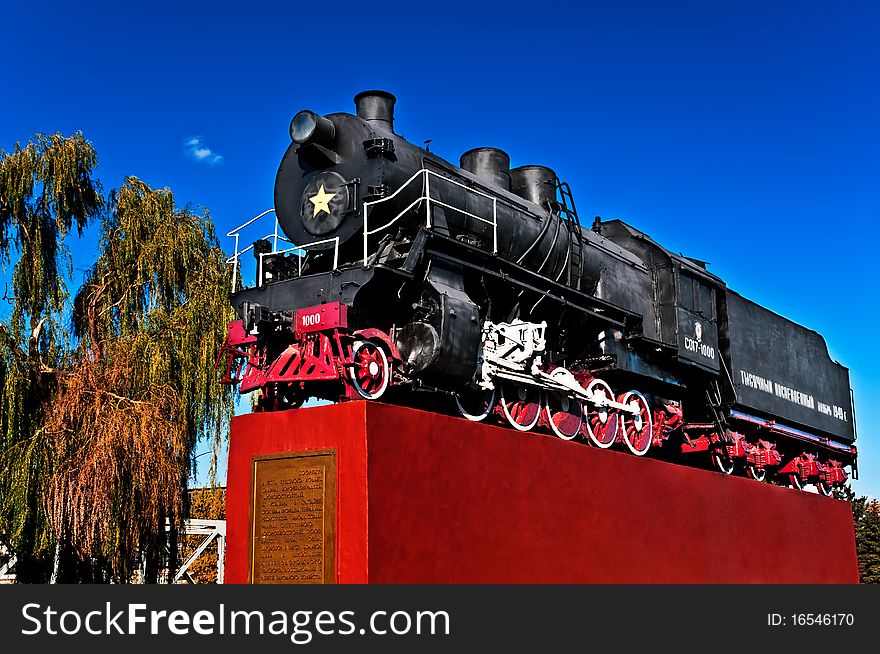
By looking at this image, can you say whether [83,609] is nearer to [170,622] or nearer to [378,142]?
[170,622]

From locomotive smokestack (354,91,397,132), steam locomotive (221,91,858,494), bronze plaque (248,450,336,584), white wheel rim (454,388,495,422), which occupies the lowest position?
bronze plaque (248,450,336,584)

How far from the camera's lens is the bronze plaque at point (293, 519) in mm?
7887

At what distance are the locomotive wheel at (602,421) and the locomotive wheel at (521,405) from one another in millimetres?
1228

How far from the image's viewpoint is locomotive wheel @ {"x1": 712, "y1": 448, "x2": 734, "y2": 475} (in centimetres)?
1524

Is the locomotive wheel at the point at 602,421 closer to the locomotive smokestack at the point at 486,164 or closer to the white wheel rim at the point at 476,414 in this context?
the white wheel rim at the point at 476,414

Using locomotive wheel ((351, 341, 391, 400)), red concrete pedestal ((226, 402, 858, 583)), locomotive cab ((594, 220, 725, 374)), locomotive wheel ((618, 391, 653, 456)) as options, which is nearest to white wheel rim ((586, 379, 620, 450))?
locomotive wheel ((618, 391, 653, 456))

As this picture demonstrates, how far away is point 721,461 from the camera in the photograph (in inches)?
621

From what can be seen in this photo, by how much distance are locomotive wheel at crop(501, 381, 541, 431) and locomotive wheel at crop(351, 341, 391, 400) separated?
2199mm

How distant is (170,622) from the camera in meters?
6.53

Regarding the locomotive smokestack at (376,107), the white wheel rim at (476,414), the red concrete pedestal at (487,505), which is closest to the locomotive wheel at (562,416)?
the red concrete pedestal at (487,505)

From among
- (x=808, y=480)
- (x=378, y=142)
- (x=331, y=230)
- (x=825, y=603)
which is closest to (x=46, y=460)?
(x=331, y=230)

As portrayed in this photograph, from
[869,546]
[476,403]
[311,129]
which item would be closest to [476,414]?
[476,403]

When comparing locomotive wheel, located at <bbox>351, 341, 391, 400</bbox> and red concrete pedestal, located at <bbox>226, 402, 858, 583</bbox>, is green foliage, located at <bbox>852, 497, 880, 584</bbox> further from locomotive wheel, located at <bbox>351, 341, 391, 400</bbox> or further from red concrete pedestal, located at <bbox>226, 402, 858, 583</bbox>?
locomotive wheel, located at <bbox>351, 341, 391, 400</bbox>

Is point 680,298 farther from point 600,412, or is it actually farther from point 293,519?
point 293,519
